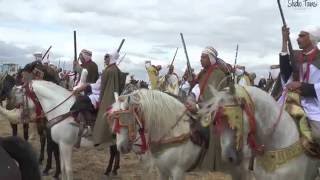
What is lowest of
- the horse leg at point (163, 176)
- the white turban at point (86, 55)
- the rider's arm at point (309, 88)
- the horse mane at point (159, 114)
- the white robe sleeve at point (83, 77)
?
the horse leg at point (163, 176)

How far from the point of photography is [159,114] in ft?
20.8

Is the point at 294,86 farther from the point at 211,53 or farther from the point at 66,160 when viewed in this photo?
the point at 66,160

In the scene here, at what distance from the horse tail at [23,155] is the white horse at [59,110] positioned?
5.78 meters

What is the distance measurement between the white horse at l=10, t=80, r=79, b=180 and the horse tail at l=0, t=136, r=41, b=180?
5782mm

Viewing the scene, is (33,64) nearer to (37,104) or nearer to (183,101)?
(37,104)

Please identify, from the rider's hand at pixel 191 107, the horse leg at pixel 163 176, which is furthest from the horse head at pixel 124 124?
the rider's hand at pixel 191 107

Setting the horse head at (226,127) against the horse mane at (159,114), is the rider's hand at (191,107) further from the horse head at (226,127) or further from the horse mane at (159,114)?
the horse head at (226,127)

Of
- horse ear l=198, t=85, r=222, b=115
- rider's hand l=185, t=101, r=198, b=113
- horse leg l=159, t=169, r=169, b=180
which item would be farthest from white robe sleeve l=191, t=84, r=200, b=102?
horse ear l=198, t=85, r=222, b=115

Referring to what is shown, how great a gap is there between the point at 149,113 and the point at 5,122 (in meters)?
12.4

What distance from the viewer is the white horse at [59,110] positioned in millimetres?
8547

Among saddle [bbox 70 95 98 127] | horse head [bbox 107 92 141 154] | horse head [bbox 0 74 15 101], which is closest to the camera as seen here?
horse head [bbox 107 92 141 154]

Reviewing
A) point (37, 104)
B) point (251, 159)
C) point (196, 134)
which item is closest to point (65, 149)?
point (37, 104)

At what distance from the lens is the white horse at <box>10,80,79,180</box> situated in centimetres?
855

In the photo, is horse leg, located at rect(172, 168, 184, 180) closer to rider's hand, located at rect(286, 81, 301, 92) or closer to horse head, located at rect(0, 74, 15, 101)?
rider's hand, located at rect(286, 81, 301, 92)
